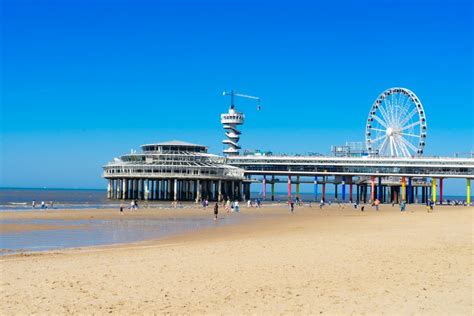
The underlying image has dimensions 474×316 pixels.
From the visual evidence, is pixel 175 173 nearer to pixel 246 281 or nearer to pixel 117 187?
pixel 117 187

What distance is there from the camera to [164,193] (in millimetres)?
97562

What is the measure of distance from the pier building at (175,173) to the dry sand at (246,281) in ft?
231

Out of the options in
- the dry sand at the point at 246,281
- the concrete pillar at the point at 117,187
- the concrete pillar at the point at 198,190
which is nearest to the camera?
the dry sand at the point at 246,281

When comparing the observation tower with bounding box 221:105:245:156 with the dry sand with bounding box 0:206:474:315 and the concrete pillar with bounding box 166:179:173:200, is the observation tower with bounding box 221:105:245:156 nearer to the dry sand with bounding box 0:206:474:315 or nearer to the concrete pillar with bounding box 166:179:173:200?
the concrete pillar with bounding box 166:179:173:200

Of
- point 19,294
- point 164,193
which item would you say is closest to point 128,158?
point 164,193

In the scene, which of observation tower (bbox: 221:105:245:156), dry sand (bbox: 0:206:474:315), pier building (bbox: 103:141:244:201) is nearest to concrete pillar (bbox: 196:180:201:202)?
pier building (bbox: 103:141:244:201)

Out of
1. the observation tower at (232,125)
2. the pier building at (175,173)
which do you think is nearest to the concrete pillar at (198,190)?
the pier building at (175,173)

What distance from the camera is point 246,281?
13.3m

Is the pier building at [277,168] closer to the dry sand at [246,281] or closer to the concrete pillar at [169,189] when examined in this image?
the concrete pillar at [169,189]

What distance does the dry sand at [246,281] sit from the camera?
10.8 meters

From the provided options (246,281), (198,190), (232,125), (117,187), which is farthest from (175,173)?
(246,281)

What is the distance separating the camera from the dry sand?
10.8 meters

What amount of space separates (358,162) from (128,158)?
127ft

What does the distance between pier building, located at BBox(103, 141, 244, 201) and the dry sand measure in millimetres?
70310
